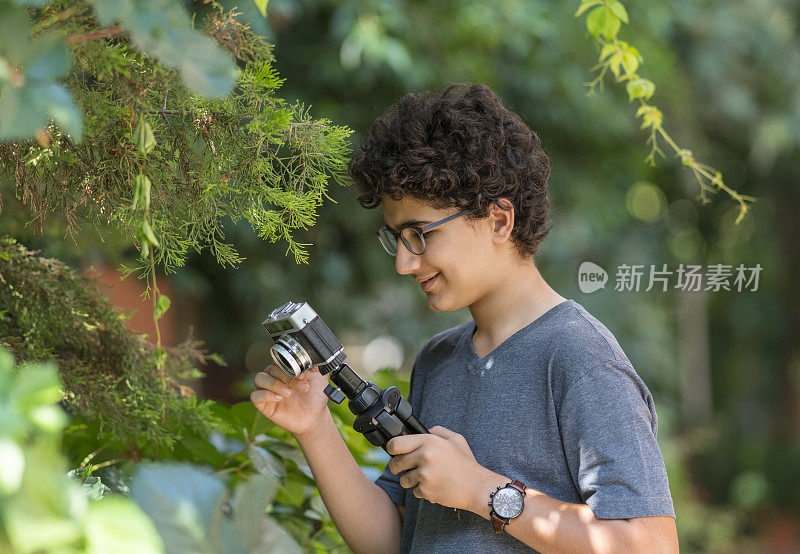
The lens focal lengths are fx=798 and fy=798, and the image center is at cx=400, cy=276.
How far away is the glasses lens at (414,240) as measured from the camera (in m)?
1.34

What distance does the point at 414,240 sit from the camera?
135 cm

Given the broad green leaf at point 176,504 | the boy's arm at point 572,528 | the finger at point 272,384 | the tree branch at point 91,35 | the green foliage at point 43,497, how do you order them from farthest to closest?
the finger at point 272,384 < the boy's arm at point 572,528 < the tree branch at point 91,35 < the broad green leaf at point 176,504 < the green foliage at point 43,497

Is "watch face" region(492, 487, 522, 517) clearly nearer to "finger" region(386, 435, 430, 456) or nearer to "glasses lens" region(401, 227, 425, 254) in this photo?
"finger" region(386, 435, 430, 456)

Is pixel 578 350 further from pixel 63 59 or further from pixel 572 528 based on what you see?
pixel 63 59

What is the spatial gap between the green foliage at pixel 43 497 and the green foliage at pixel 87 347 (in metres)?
0.68

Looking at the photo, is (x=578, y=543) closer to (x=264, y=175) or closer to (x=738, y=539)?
(x=264, y=175)

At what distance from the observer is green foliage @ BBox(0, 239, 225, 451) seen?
4.12 feet

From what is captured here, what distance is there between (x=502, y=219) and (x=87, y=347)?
2.42 feet

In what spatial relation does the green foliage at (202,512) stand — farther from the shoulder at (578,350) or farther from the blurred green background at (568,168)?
the blurred green background at (568,168)

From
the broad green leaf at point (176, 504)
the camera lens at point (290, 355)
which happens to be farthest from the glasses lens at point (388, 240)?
the broad green leaf at point (176, 504)

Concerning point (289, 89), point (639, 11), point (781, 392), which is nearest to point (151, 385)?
point (289, 89)

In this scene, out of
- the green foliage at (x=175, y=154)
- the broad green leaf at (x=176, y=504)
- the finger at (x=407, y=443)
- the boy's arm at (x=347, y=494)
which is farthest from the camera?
the boy's arm at (x=347, y=494)

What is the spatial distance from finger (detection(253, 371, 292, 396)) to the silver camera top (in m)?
0.12

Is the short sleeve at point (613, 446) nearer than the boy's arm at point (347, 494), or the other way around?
the short sleeve at point (613, 446)
